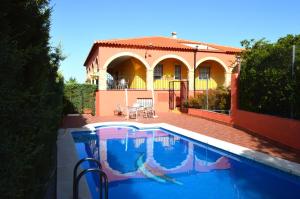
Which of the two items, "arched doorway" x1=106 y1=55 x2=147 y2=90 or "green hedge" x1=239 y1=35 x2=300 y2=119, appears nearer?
"green hedge" x1=239 y1=35 x2=300 y2=119

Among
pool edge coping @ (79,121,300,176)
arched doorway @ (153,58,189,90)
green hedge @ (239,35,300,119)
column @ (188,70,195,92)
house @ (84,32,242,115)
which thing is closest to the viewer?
pool edge coping @ (79,121,300,176)

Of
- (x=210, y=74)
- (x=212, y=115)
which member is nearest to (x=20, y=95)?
(x=212, y=115)

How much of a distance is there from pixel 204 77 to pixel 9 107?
26.4 m

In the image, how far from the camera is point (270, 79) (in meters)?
12.0

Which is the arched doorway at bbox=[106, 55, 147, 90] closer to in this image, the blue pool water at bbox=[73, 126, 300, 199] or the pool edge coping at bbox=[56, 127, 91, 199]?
the blue pool water at bbox=[73, 126, 300, 199]

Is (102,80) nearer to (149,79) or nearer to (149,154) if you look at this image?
(149,79)

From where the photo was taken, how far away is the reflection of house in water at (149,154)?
935 cm

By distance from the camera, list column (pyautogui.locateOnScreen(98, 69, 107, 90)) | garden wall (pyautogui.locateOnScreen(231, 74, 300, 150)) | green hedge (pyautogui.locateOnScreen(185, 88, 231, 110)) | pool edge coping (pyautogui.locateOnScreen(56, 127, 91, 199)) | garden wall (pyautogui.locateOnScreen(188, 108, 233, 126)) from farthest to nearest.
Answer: column (pyautogui.locateOnScreen(98, 69, 107, 90))
green hedge (pyautogui.locateOnScreen(185, 88, 231, 110))
garden wall (pyautogui.locateOnScreen(188, 108, 233, 126))
garden wall (pyautogui.locateOnScreen(231, 74, 300, 150))
pool edge coping (pyautogui.locateOnScreen(56, 127, 91, 199))

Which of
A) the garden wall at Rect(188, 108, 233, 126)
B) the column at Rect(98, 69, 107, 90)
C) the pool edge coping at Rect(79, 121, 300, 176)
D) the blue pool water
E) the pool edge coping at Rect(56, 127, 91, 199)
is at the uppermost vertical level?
the column at Rect(98, 69, 107, 90)

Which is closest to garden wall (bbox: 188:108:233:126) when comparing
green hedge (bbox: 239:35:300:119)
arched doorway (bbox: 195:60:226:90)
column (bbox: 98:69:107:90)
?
green hedge (bbox: 239:35:300:119)

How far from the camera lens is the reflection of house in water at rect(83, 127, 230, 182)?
935 centimetres

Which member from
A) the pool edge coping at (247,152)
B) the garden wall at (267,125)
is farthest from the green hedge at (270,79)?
the pool edge coping at (247,152)

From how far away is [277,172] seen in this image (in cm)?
829

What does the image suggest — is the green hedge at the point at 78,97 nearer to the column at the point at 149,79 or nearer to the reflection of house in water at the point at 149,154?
the column at the point at 149,79
